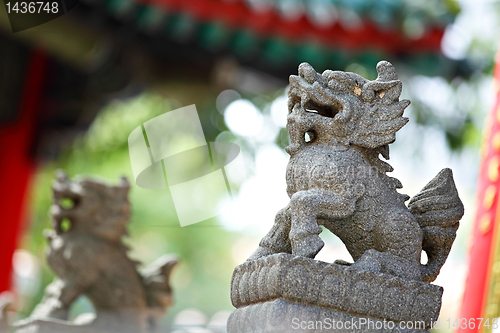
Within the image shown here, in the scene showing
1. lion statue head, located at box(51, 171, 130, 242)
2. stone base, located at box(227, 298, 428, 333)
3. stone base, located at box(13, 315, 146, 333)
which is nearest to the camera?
stone base, located at box(227, 298, 428, 333)

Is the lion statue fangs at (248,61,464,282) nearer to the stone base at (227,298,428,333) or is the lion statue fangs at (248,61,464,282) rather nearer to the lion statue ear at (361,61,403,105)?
the lion statue ear at (361,61,403,105)

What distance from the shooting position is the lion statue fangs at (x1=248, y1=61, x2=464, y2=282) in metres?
2.08

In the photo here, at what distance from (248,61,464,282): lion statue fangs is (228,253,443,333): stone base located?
7 cm

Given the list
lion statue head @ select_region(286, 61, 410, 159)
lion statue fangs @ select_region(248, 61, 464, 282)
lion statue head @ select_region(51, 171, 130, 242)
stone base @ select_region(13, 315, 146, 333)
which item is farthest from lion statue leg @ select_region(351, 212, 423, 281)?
lion statue head @ select_region(51, 171, 130, 242)

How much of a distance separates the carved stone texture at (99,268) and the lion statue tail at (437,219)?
193 centimetres

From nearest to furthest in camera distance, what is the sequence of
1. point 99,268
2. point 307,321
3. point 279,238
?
point 307,321 < point 279,238 < point 99,268

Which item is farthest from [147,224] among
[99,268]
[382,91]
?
[382,91]

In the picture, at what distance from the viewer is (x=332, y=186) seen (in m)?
2.10

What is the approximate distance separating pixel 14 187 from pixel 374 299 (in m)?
4.62

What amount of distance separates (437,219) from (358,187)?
13.8 inches

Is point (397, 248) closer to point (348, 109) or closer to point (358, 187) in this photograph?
point (358, 187)

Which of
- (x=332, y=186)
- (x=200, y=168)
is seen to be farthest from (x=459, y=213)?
(x=200, y=168)

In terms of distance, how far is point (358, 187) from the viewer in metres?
2.12

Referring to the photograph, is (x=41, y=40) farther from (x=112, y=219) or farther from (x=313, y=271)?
(x=313, y=271)
